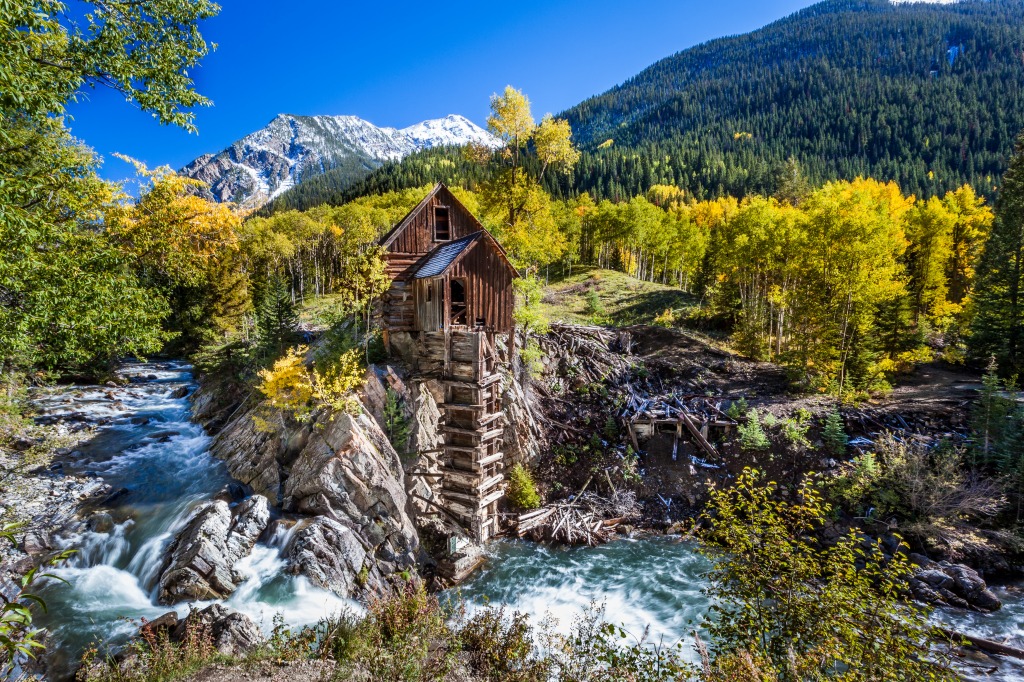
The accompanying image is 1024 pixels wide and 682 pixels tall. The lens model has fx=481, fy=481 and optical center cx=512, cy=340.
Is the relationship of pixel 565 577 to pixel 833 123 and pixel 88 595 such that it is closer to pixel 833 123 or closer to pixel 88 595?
pixel 88 595

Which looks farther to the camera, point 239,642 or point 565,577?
point 565,577

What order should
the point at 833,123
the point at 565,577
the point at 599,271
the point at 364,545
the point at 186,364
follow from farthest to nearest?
the point at 833,123, the point at 599,271, the point at 186,364, the point at 565,577, the point at 364,545

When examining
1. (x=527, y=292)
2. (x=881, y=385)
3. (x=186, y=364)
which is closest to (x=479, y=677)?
(x=527, y=292)

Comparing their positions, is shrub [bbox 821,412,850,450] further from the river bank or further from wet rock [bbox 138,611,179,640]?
wet rock [bbox 138,611,179,640]

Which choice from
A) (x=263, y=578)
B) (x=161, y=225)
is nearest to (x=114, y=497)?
(x=263, y=578)

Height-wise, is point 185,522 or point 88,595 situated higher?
point 185,522

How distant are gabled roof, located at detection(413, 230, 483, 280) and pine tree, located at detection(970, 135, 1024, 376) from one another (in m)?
29.5

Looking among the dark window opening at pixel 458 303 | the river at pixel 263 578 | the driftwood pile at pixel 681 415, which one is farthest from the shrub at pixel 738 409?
the dark window opening at pixel 458 303

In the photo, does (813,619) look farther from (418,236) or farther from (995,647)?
(418,236)

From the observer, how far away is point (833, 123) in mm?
149125

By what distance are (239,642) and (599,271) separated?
52.7 m

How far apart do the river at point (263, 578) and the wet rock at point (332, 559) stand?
1.12 feet

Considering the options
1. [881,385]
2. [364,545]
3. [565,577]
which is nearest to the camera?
[364,545]

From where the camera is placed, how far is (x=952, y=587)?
15484 millimetres
